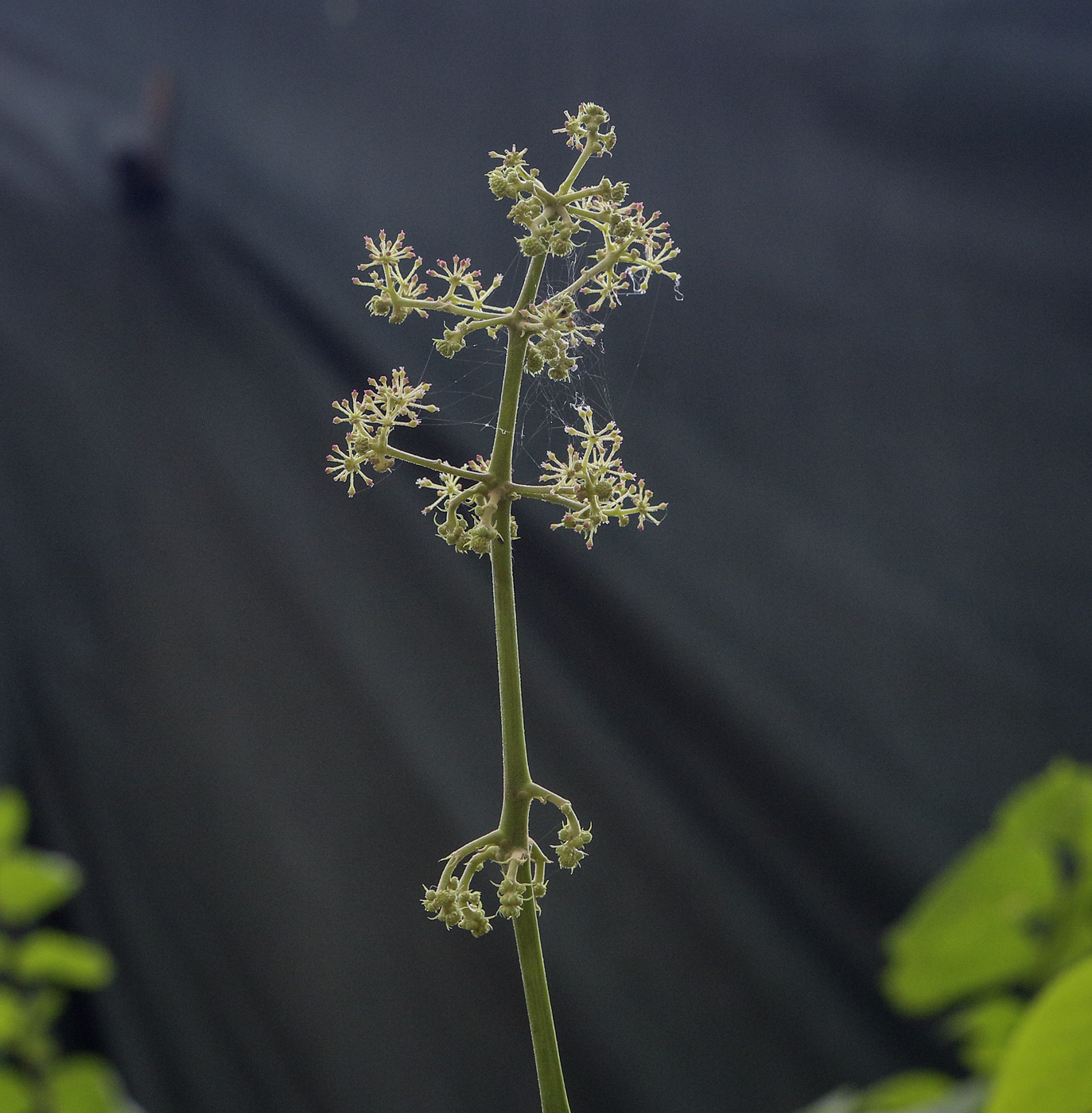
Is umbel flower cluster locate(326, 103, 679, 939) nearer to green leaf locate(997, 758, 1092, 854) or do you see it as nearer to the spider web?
the spider web

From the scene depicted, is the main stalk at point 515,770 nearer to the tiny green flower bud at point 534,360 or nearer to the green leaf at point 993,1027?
the tiny green flower bud at point 534,360

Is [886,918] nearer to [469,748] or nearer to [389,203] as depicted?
[469,748]

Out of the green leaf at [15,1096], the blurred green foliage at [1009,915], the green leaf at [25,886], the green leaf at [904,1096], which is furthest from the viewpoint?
the green leaf at [25,886]

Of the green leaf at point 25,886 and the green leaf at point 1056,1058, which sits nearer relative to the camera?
the green leaf at point 1056,1058

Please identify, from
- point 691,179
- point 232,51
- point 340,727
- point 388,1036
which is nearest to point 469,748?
point 340,727

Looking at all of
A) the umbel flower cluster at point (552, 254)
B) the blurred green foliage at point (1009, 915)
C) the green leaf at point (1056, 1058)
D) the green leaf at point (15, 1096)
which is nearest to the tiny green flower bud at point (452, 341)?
the umbel flower cluster at point (552, 254)

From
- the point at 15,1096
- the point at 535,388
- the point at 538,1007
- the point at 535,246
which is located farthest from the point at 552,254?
the point at 15,1096

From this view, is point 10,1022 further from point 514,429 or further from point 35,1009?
point 514,429
